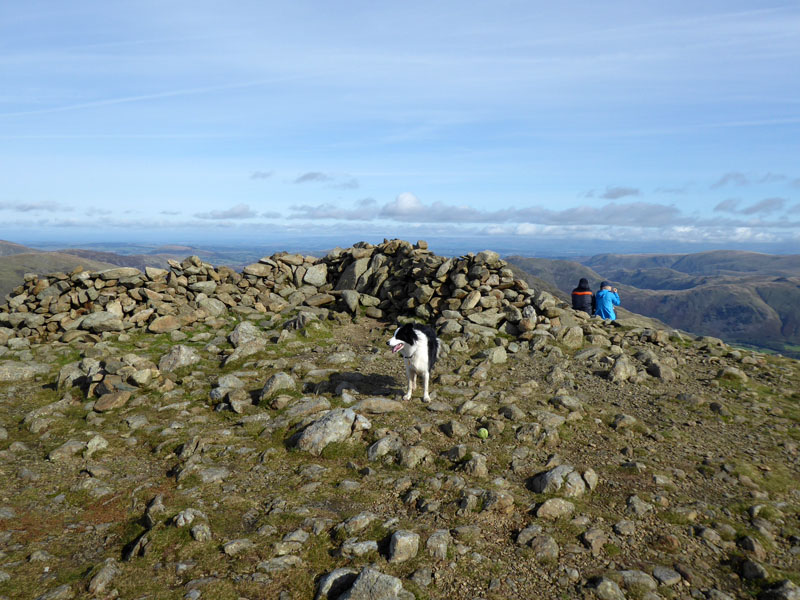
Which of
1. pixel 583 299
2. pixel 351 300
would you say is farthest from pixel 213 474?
pixel 583 299

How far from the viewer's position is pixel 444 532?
22.1ft

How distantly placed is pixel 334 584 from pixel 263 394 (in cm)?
663

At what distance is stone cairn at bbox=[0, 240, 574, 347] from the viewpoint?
1794 centimetres

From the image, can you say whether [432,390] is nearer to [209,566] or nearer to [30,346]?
[209,566]

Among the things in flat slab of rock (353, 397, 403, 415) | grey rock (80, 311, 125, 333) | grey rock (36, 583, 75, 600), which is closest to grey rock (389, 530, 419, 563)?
grey rock (36, 583, 75, 600)

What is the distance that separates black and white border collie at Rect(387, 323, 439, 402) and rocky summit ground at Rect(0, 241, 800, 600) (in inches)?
26.0

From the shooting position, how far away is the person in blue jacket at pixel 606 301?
69.8 feet

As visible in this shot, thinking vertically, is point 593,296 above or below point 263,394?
above

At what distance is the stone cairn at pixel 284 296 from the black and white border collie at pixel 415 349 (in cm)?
491

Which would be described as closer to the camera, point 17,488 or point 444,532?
point 444,532

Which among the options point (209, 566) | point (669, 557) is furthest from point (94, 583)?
point (669, 557)

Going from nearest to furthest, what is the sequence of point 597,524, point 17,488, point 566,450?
point 597,524
point 17,488
point 566,450

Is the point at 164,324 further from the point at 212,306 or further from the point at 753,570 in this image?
the point at 753,570

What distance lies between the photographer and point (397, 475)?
27.8ft
